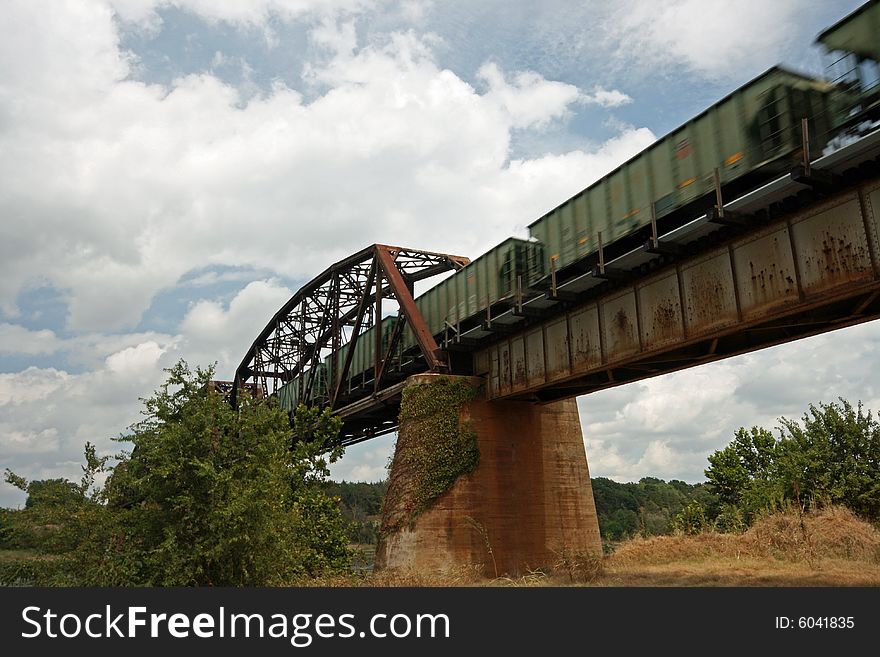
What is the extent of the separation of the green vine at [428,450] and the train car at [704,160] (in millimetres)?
6970

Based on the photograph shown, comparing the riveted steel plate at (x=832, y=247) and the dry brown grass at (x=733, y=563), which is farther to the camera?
the dry brown grass at (x=733, y=563)

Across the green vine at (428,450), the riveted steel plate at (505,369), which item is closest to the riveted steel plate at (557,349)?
the riveted steel plate at (505,369)

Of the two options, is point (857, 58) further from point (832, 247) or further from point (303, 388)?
point (303, 388)

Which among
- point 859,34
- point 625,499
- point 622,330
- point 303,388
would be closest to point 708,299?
point 622,330

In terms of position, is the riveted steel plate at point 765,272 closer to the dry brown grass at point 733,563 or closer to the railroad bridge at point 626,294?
the railroad bridge at point 626,294

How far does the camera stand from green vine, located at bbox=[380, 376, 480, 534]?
79.4ft

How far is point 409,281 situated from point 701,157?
67.0ft

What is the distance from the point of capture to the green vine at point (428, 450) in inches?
952

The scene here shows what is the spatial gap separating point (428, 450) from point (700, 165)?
13.4 m

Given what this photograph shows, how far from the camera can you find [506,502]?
24.9m
